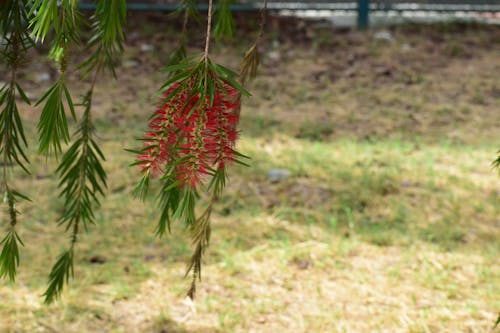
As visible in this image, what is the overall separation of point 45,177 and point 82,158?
76.7 inches

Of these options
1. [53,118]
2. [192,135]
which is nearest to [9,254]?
[53,118]

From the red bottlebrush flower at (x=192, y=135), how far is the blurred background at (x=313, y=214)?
134 cm

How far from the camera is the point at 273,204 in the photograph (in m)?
3.13

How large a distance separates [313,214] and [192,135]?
85.4 inches

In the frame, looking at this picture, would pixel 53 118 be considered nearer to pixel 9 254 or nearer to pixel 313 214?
pixel 9 254

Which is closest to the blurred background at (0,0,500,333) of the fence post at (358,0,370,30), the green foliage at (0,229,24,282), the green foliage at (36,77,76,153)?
the fence post at (358,0,370,30)

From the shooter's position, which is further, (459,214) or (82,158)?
(459,214)

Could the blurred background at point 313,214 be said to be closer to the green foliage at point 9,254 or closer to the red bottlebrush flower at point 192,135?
the green foliage at point 9,254

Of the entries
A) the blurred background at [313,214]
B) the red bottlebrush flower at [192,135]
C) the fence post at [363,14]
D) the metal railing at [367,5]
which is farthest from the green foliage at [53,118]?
the fence post at [363,14]

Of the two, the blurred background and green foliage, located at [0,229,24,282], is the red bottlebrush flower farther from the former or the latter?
the blurred background

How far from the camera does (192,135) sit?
0.91 meters

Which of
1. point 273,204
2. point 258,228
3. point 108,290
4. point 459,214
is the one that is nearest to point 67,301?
point 108,290

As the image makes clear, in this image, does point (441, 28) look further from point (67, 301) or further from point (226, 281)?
point (67, 301)

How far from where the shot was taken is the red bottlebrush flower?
0.90 m
